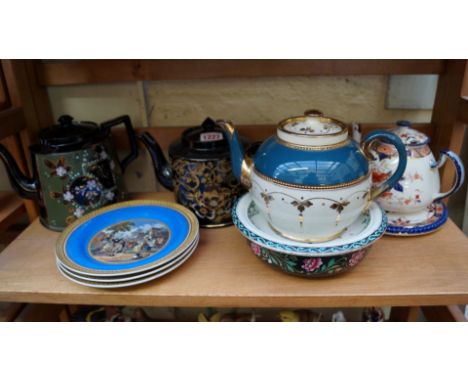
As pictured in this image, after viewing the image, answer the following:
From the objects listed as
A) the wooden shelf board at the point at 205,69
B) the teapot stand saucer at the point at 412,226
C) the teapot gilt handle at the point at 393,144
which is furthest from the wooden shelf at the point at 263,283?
the wooden shelf board at the point at 205,69

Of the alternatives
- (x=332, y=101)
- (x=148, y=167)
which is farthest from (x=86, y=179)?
(x=332, y=101)

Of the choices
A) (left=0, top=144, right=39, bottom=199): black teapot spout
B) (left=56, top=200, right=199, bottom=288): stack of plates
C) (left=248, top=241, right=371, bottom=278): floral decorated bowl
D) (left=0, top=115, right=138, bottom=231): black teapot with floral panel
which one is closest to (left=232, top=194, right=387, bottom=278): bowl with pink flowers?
(left=248, top=241, right=371, bottom=278): floral decorated bowl

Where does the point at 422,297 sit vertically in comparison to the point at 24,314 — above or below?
above

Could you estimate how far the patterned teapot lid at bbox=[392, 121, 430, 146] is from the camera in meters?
0.65

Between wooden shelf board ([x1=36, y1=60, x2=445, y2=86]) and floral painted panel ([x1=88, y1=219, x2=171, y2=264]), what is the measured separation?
1.02ft

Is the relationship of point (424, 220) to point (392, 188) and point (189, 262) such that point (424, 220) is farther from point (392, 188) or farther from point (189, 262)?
point (189, 262)

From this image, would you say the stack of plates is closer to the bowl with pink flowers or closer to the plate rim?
the plate rim

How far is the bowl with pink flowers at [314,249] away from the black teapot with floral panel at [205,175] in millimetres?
87

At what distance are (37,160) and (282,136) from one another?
1.43ft

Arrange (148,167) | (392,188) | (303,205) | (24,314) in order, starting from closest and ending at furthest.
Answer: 1. (303,205)
2. (392,188)
3. (24,314)
4. (148,167)

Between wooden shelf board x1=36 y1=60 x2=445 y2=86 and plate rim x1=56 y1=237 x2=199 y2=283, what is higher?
wooden shelf board x1=36 y1=60 x2=445 y2=86

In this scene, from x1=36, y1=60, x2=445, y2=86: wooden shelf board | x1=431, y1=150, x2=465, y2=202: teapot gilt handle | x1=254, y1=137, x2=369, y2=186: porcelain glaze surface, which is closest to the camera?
x1=254, y1=137, x2=369, y2=186: porcelain glaze surface

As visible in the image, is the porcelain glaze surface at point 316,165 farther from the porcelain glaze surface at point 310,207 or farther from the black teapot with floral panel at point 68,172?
the black teapot with floral panel at point 68,172

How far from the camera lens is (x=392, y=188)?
2.15 ft
